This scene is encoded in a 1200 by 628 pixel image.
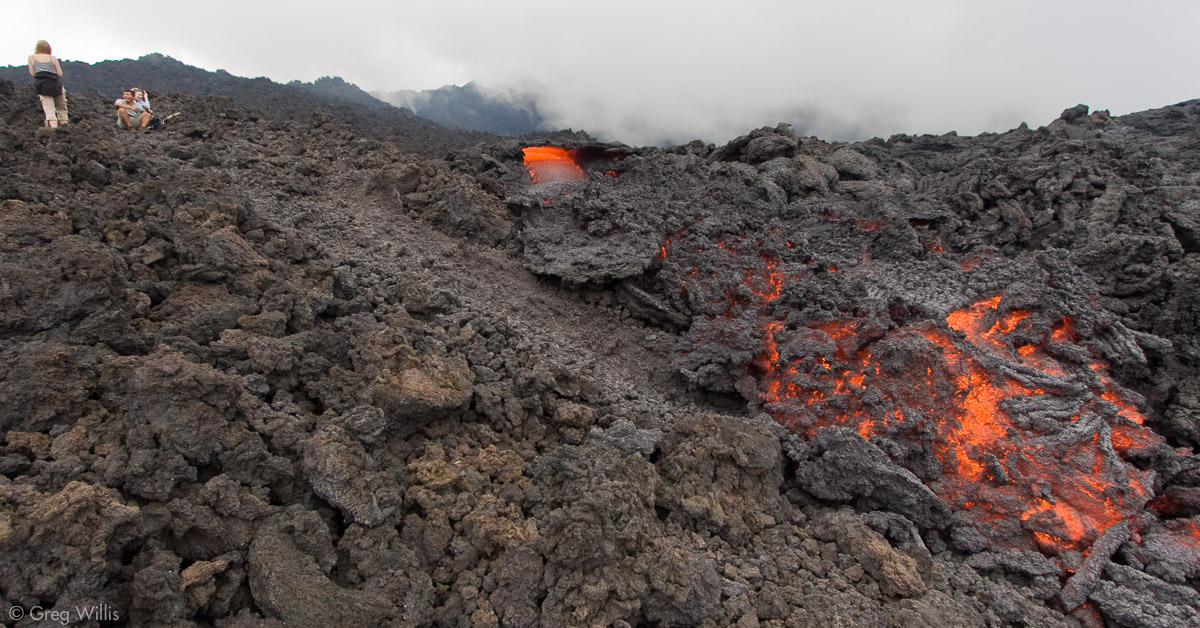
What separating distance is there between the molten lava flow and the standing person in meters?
7.50

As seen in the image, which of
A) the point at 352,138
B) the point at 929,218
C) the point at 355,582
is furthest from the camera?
the point at 352,138

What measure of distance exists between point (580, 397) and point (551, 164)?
336 inches

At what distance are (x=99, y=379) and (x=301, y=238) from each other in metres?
3.18

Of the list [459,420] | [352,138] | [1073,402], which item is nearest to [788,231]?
[1073,402]

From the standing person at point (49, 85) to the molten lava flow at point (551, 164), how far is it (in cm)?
750

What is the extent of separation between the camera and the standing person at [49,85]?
7779 millimetres

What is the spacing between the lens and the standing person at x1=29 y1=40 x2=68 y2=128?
25.5 ft

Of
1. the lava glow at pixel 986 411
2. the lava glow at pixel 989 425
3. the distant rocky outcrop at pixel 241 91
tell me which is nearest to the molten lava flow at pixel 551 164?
the distant rocky outcrop at pixel 241 91

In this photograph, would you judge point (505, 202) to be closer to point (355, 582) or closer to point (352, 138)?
point (352, 138)

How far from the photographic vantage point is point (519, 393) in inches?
222

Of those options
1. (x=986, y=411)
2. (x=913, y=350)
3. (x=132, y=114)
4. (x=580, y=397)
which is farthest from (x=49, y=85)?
(x=986, y=411)

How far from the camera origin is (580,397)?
19.8 ft

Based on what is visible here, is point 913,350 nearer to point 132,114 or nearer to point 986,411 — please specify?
point 986,411

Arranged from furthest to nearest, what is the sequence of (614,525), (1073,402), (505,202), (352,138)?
1. (352,138)
2. (505,202)
3. (1073,402)
4. (614,525)
